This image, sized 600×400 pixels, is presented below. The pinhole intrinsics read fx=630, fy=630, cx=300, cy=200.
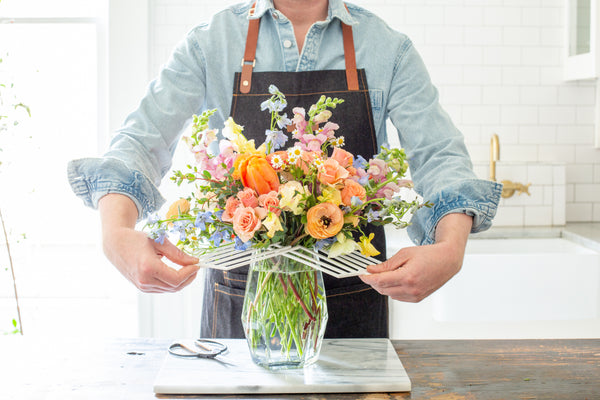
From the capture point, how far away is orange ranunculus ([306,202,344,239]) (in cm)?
103

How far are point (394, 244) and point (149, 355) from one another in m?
1.75

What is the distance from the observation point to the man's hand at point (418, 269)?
3.83ft

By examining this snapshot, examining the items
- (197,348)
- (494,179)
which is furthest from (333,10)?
(494,179)

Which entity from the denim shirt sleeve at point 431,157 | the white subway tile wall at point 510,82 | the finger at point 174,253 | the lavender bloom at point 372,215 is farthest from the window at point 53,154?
the lavender bloom at point 372,215

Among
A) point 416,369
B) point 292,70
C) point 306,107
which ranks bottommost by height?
point 416,369

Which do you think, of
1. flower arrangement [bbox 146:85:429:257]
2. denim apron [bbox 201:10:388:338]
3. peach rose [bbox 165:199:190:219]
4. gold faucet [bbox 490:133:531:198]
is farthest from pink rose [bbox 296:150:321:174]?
gold faucet [bbox 490:133:531:198]

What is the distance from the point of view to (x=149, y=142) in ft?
5.14

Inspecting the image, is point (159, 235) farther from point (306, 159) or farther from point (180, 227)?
point (306, 159)

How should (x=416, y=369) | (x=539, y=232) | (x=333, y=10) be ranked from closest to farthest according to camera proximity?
(x=416, y=369)
(x=333, y=10)
(x=539, y=232)

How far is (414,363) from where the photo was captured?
126 cm

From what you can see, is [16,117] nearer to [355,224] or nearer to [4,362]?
[4,362]

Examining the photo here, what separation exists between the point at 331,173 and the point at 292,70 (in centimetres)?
80

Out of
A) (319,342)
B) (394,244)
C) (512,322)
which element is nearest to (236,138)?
(319,342)

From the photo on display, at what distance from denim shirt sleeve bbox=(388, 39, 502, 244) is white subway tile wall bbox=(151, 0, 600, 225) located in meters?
1.63
